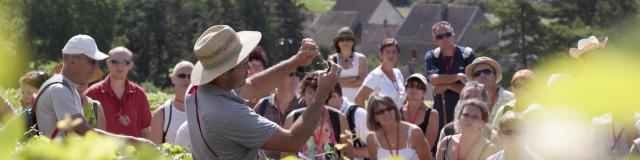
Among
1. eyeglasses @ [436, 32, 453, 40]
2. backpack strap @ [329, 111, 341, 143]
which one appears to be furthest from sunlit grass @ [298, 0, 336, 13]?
backpack strap @ [329, 111, 341, 143]

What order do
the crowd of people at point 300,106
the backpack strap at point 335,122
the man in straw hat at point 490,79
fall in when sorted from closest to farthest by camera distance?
the crowd of people at point 300,106 → the backpack strap at point 335,122 → the man in straw hat at point 490,79

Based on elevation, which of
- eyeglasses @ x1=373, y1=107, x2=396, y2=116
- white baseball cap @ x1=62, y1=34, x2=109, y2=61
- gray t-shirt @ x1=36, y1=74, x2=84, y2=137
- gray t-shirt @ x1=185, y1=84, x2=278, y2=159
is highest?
gray t-shirt @ x1=185, y1=84, x2=278, y2=159

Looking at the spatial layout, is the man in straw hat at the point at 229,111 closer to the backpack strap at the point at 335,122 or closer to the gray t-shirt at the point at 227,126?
the gray t-shirt at the point at 227,126

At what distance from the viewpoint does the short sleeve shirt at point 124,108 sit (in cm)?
860

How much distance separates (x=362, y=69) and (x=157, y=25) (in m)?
78.5

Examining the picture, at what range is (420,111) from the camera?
909 centimetres

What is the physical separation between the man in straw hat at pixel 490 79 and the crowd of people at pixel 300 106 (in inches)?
0.4

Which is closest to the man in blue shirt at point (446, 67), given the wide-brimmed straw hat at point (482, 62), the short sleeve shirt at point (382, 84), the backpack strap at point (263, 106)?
the short sleeve shirt at point (382, 84)

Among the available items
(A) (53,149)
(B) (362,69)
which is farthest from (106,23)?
(A) (53,149)

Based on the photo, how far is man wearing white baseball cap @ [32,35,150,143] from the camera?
576 centimetres

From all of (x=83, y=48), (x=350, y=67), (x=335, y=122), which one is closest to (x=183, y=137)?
(x=335, y=122)

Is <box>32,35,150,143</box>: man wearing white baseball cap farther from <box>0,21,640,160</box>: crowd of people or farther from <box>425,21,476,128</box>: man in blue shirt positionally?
<box>425,21,476,128</box>: man in blue shirt

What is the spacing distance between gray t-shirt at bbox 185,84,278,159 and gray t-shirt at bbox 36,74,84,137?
125 cm

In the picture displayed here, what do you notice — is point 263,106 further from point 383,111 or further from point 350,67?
point 350,67
